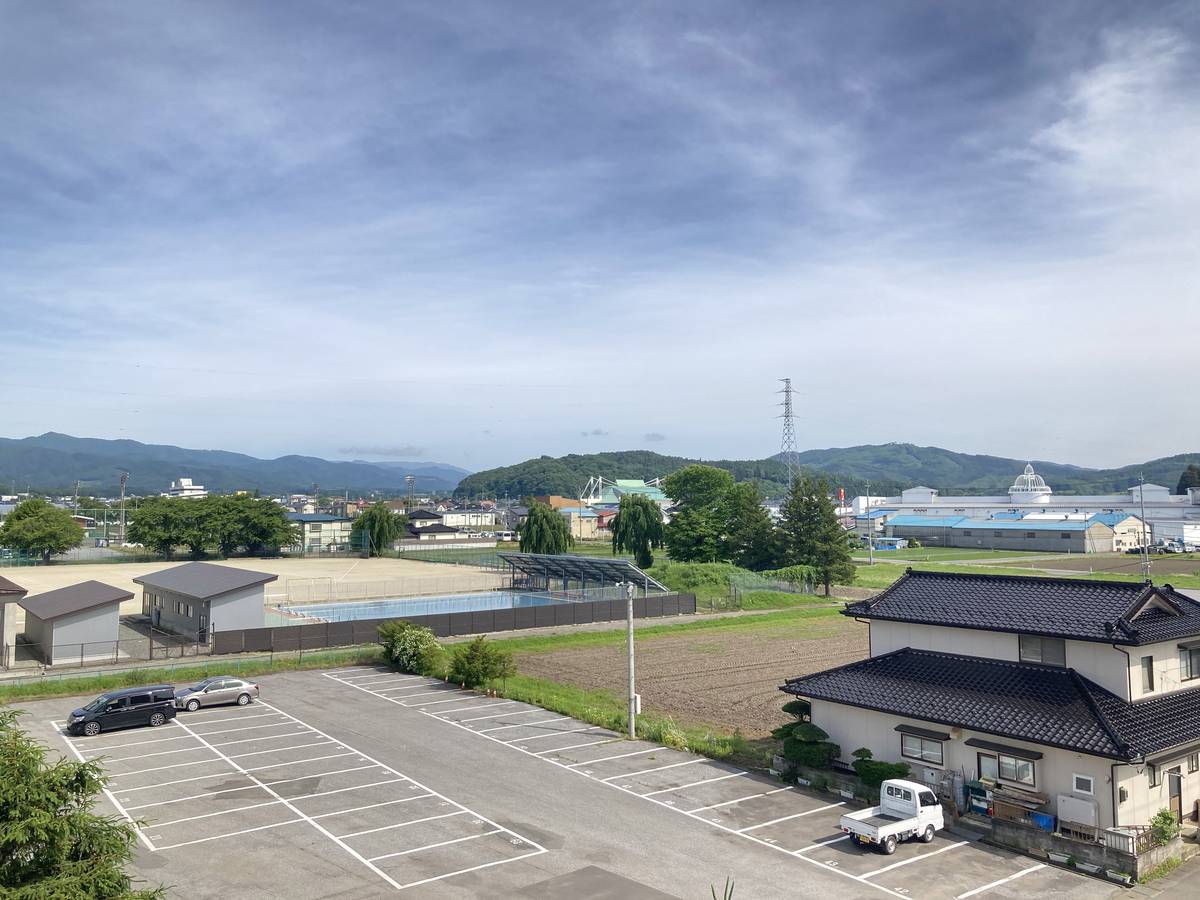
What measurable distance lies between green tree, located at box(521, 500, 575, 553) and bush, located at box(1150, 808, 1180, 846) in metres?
73.9

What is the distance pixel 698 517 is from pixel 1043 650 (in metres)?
66.7

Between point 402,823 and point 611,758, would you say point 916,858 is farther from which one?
point 402,823

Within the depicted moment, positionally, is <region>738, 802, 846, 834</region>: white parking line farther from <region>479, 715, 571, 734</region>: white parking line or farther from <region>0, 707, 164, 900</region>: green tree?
<region>0, 707, 164, 900</region>: green tree

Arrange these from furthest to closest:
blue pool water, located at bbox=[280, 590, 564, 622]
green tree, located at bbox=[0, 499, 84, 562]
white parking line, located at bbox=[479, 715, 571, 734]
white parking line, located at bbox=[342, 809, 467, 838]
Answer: green tree, located at bbox=[0, 499, 84, 562] < blue pool water, located at bbox=[280, 590, 564, 622] < white parking line, located at bbox=[479, 715, 571, 734] < white parking line, located at bbox=[342, 809, 467, 838]

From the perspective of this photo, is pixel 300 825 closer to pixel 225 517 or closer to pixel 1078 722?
pixel 1078 722

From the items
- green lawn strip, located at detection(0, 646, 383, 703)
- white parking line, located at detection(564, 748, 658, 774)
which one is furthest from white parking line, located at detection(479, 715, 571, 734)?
green lawn strip, located at detection(0, 646, 383, 703)

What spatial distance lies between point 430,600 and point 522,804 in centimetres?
4535

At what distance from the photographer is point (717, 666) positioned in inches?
1756

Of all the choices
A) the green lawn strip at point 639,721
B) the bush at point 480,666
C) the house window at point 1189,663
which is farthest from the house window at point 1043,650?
the bush at point 480,666

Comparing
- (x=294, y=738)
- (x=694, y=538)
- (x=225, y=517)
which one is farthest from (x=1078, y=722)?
(x=225, y=517)

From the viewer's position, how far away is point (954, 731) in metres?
22.7

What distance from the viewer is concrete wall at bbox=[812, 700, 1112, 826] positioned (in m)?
20.0

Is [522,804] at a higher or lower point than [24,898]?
lower

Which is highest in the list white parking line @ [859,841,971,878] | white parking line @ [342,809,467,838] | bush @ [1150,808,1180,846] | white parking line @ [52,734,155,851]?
bush @ [1150,808,1180,846]
